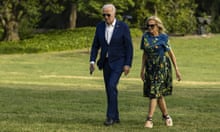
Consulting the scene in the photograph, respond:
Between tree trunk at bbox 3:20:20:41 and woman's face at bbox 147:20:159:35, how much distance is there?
31.7 metres

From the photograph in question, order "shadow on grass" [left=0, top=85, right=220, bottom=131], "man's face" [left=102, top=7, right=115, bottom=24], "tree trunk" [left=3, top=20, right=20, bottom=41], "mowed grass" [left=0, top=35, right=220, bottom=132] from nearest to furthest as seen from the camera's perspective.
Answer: "man's face" [left=102, top=7, right=115, bottom=24] < "mowed grass" [left=0, top=35, right=220, bottom=132] < "shadow on grass" [left=0, top=85, right=220, bottom=131] < "tree trunk" [left=3, top=20, right=20, bottom=41]

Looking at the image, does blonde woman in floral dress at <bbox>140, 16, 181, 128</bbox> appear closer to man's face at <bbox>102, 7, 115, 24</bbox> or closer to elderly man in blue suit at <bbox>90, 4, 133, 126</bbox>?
elderly man in blue suit at <bbox>90, 4, 133, 126</bbox>

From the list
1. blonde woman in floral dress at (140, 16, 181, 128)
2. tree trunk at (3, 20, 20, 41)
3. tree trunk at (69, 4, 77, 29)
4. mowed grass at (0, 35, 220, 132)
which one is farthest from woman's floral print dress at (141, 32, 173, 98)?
tree trunk at (69, 4, 77, 29)

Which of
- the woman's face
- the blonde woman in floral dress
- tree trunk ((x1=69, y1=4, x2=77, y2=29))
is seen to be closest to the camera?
the woman's face

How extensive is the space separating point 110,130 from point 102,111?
2.75 metres

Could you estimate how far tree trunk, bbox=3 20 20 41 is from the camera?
4003cm

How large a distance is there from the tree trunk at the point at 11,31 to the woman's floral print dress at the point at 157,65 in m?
31.6

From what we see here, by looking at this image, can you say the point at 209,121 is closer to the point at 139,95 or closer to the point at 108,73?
the point at 108,73

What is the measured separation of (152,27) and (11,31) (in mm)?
32373

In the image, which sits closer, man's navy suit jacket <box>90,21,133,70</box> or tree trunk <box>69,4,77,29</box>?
man's navy suit jacket <box>90,21,133,70</box>

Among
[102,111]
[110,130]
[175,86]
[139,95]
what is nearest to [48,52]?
[175,86]

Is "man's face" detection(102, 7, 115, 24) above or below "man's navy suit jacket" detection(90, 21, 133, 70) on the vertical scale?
above

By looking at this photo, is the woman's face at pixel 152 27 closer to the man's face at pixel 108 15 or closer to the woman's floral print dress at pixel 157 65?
the woman's floral print dress at pixel 157 65

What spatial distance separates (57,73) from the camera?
76.2 feet
